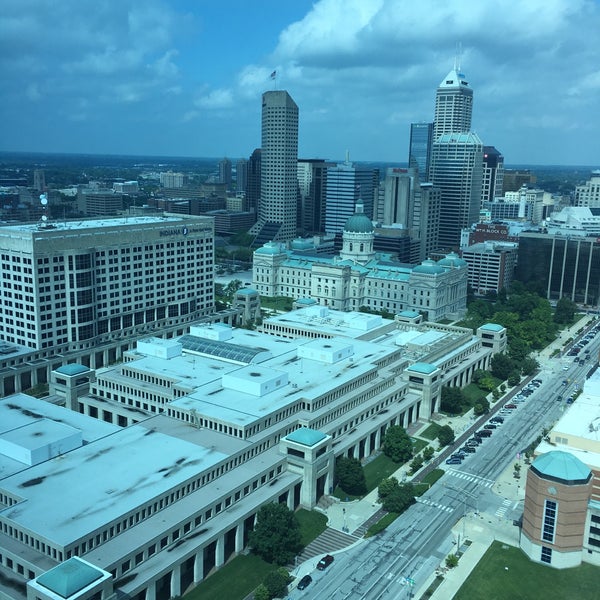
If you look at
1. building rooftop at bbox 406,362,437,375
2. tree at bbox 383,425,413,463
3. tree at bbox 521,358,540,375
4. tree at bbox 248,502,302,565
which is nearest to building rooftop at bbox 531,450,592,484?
tree at bbox 383,425,413,463

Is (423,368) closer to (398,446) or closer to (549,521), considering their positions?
Answer: (398,446)

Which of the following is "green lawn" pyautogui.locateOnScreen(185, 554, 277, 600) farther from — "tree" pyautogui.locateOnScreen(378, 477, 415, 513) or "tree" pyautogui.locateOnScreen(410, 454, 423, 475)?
"tree" pyautogui.locateOnScreen(410, 454, 423, 475)

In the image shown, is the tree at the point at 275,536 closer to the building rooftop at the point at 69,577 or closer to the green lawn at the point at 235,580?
the green lawn at the point at 235,580

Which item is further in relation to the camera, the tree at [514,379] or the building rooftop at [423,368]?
the tree at [514,379]

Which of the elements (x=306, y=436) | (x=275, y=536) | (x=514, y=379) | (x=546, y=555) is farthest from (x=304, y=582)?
(x=514, y=379)

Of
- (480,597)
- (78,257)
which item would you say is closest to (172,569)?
(480,597)

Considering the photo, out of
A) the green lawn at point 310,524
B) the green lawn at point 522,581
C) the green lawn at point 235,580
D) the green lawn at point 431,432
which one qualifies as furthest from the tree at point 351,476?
the green lawn at point 431,432
